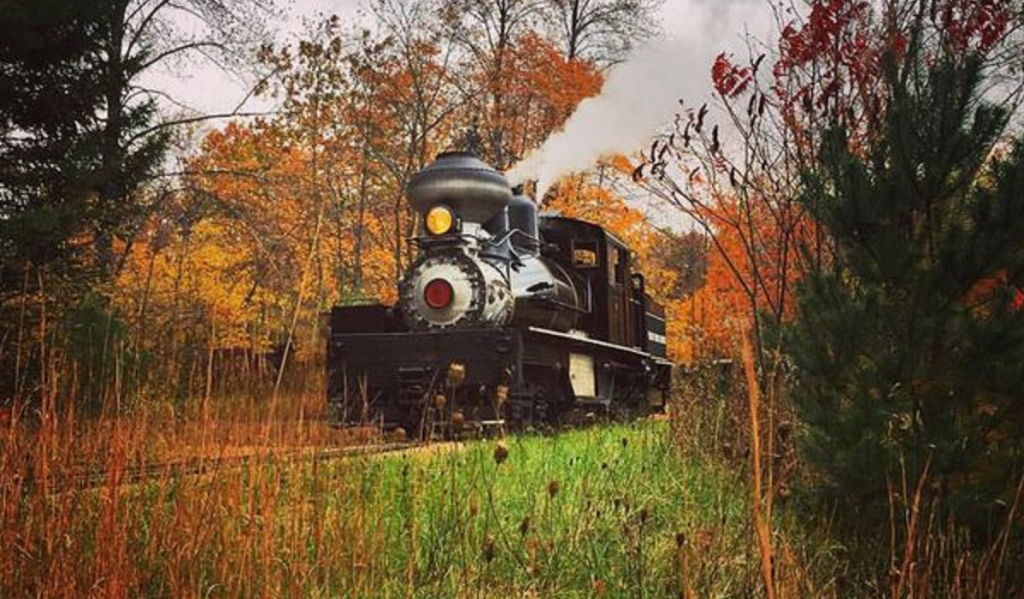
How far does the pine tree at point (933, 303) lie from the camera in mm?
4051

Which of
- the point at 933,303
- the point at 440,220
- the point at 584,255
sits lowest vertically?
the point at 933,303

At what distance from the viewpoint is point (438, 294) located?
9523mm

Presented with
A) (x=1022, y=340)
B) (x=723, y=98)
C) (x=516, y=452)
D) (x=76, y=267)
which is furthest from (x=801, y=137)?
(x=76, y=267)

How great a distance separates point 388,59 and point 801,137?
13.4 m

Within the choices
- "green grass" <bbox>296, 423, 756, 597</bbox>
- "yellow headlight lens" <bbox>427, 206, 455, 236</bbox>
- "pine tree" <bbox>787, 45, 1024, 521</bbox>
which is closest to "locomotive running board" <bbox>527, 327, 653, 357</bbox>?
"yellow headlight lens" <bbox>427, 206, 455, 236</bbox>

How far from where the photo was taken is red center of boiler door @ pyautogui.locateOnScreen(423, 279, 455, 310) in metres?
9.46

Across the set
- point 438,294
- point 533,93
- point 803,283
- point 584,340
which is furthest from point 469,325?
point 533,93

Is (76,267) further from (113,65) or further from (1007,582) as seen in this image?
(1007,582)

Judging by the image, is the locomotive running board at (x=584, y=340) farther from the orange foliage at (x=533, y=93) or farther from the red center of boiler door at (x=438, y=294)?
the orange foliage at (x=533, y=93)

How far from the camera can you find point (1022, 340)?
4004mm

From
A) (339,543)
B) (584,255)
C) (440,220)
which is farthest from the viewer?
(584,255)

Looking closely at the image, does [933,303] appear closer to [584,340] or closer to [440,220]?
[440,220]

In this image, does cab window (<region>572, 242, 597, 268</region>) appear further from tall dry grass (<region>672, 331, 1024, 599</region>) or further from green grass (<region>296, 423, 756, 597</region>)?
tall dry grass (<region>672, 331, 1024, 599</region>)

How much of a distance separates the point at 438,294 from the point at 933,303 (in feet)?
19.2
